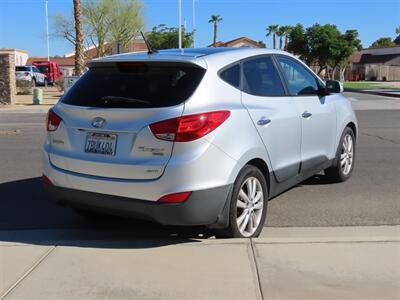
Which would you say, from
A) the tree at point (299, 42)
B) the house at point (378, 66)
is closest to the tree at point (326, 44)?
the tree at point (299, 42)

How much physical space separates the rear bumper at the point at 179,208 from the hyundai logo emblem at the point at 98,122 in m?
0.60

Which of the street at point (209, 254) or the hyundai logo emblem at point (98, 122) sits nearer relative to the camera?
the street at point (209, 254)

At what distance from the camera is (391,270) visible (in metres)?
4.08

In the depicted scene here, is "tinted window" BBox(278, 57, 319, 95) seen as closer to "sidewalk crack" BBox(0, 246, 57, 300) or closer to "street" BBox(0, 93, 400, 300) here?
"street" BBox(0, 93, 400, 300)

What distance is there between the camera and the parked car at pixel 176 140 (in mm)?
4371

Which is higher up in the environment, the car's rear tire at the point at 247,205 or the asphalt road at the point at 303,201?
the car's rear tire at the point at 247,205

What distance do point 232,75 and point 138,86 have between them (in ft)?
2.92

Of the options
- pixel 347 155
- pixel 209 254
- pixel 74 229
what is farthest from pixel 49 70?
pixel 209 254

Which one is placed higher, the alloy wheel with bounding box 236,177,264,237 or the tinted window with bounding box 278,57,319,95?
the tinted window with bounding box 278,57,319,95

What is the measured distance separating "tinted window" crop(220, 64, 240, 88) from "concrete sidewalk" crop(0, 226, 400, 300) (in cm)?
144

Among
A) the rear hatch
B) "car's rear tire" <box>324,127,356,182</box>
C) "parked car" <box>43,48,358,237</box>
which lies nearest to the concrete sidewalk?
"parked car" <box>43,48,358,237</box>

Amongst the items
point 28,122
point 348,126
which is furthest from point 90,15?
point 348,126

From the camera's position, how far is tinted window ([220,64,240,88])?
486 centimetres

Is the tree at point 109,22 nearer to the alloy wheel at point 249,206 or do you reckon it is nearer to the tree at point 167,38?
the tree at point 167,38
